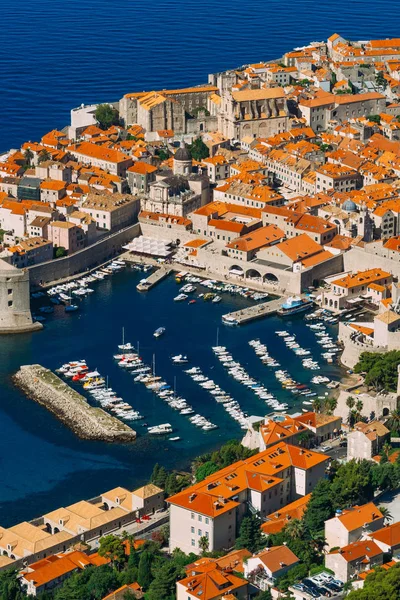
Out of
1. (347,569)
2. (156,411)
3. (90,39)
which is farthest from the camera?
(90,39)

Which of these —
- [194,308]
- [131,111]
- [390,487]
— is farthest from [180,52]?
[390,487]

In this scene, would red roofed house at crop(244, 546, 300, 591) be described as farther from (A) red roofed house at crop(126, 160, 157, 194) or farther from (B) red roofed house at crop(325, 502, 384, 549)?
(A) red roofed house at crop(126, 160, 157, 194)

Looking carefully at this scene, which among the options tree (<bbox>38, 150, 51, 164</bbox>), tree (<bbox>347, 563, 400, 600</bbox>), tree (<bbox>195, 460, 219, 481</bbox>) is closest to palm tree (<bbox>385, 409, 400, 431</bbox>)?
tree (<bbox>195, 460, 219, 481</bbox>)

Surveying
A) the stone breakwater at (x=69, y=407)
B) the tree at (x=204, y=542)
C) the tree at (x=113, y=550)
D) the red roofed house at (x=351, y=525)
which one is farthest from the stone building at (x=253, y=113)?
the tree at (x=113, y=550)

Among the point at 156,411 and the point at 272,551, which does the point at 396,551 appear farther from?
the point at 156,411

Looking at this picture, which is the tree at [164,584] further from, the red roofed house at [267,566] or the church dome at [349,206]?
the church dome at [349,206]
